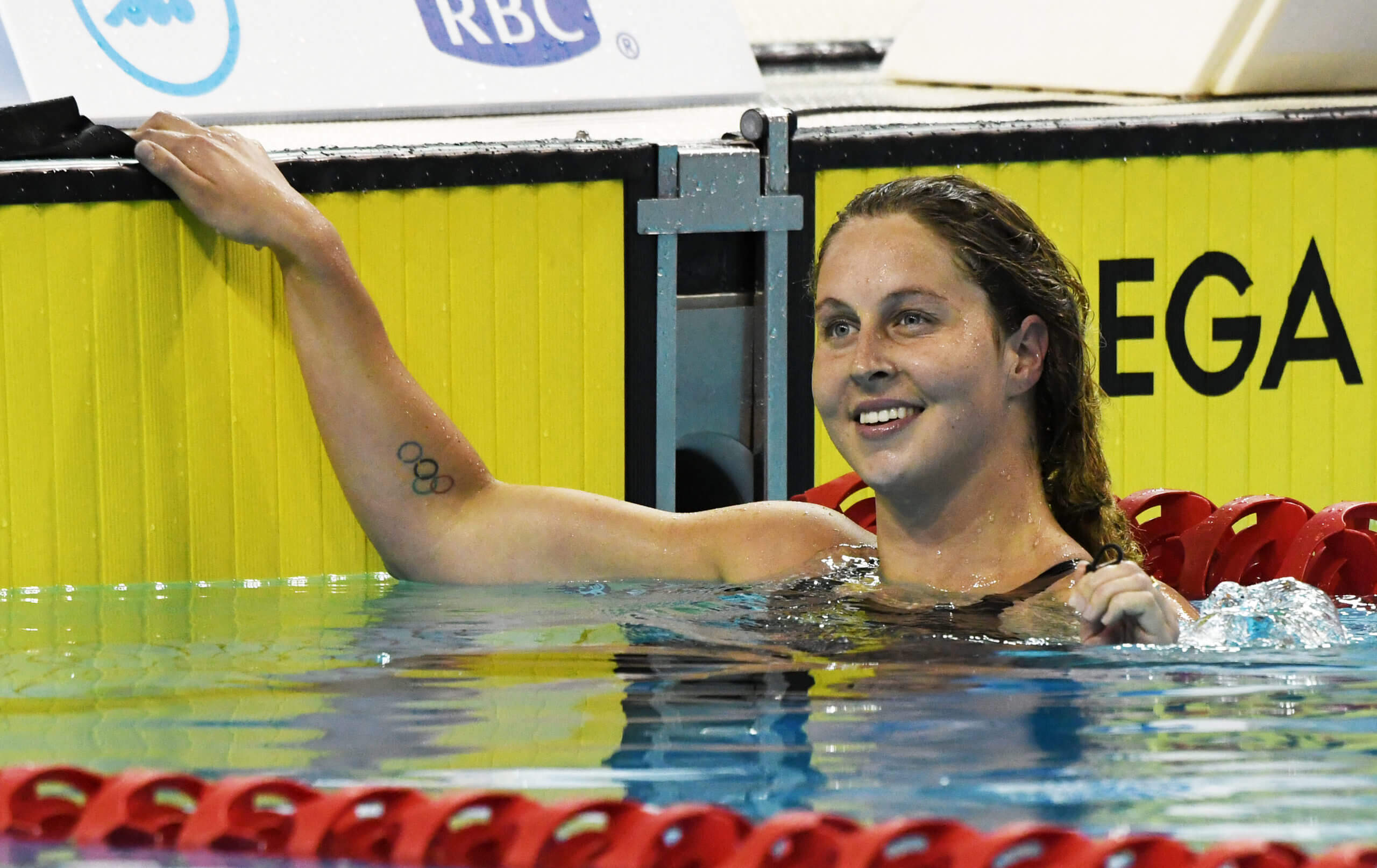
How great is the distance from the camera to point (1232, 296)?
300 cm

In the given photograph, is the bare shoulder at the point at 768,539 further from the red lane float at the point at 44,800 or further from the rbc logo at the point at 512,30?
the rbc logo at the point at 512,30

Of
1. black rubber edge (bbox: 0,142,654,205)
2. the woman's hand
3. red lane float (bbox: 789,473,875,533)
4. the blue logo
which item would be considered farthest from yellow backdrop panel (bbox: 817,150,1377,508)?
the blue logo

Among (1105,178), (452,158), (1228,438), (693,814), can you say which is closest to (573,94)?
(452,158)

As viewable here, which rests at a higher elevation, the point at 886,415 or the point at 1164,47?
the point at 1164,47

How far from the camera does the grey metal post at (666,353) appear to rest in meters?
2.79

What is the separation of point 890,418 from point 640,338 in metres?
0.75

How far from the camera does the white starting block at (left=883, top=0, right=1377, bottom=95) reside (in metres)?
3.45

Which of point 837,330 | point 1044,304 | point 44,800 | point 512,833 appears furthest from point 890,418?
point 44,800

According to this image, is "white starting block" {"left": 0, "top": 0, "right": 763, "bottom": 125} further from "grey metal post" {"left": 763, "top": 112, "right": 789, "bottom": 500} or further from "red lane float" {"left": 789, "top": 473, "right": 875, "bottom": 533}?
"red lane float" {"left": 789, "top": 473, "right": 875, "bottom": 533}

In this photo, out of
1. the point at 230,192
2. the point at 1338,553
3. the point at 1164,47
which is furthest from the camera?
the point at 1164,47

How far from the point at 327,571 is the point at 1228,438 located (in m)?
1.44

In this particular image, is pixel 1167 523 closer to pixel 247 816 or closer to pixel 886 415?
pixel 886 415

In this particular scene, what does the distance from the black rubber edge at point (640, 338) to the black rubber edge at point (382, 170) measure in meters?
0.02

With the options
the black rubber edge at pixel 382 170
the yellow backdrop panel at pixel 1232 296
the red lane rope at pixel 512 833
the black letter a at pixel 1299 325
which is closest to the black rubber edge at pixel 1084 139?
the yellow backdrop panel at pixel 1232 296
